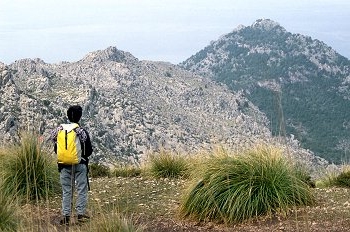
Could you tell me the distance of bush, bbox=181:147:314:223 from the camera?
8.45 metres

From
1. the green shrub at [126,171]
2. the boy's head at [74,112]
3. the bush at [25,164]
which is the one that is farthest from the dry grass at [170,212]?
the green shrub at [126,171]

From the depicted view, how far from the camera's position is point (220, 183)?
859cm

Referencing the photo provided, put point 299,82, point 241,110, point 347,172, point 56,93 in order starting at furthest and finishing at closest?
point 299,82
point 241,110
point 56,93
point 347,172

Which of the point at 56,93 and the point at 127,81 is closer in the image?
the point at 56,93

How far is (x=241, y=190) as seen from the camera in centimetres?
854

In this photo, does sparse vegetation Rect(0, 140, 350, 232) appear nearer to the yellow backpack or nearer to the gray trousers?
the gray trousers

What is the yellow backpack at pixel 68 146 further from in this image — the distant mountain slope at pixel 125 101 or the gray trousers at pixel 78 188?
the distant mountain slope at pixel 125 101

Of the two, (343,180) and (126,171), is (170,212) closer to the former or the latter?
(343,180)

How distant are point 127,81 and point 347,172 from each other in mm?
90231

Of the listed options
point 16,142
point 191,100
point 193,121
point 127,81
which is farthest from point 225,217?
point 191,100

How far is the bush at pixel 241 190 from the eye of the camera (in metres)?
8.45

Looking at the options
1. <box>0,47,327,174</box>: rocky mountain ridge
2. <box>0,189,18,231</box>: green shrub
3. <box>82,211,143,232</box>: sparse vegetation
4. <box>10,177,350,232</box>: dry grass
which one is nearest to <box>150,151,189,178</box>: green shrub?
<box>0,47,327,174</box>: rocky mountain ridge

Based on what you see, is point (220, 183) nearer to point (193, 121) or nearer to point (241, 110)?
point (193, 121)

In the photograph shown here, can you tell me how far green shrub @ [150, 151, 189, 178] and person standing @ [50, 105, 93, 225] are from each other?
4.93 m
